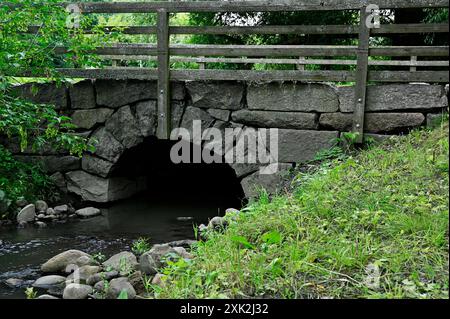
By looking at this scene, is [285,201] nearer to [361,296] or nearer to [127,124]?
[361,296]

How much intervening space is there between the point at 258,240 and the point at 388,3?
3.82m

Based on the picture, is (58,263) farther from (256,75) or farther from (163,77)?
(256,75)

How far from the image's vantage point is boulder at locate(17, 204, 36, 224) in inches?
319

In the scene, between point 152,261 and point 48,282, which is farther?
point 48,282

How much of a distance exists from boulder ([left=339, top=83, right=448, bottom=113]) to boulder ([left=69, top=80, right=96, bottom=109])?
12.5ft

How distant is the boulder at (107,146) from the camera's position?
8.51m

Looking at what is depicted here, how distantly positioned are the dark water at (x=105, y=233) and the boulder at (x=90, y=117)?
4.76 feet

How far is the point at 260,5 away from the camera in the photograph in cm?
714

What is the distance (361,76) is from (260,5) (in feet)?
5.26

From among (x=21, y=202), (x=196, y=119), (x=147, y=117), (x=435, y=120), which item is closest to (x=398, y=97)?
(x=435, y=120)

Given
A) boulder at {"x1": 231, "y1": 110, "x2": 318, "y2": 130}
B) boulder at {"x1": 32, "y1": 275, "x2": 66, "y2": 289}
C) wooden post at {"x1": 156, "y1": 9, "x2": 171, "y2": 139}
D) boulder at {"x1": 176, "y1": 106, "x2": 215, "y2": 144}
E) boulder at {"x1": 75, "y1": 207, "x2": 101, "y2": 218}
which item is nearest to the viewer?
boulder at {"x1": 32, "y1": 275, "x2": 66, "y2": 289}

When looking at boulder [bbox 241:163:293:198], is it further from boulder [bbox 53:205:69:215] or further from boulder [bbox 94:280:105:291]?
boulder [bbox 53:205:69:215]

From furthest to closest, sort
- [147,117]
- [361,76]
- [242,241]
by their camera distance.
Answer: [147,117]
[361,76]
[242,241]

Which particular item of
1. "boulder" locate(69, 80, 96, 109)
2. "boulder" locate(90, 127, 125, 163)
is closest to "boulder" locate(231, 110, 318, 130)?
"boulder" locate(90, 127, 125, 163)
